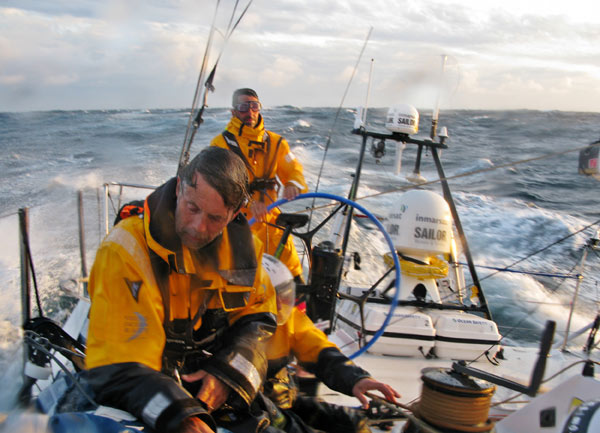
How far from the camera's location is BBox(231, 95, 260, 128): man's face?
3.52 metres

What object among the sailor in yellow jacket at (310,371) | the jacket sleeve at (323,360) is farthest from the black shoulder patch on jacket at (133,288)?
the jacket sleeve at (323,360)

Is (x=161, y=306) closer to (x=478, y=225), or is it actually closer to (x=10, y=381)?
(x=10, y=381)

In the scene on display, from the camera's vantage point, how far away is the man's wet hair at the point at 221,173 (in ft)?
4.49

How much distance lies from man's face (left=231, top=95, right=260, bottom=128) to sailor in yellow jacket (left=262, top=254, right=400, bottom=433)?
1.82 metres

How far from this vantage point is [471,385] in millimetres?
1669

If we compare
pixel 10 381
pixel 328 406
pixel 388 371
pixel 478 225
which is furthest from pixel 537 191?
pixel 10 381

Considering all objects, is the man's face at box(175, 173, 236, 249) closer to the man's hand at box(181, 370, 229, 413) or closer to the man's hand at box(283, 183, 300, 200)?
the man's hand at box(181, 370, 229, 413)

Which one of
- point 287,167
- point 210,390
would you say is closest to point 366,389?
point 210,390

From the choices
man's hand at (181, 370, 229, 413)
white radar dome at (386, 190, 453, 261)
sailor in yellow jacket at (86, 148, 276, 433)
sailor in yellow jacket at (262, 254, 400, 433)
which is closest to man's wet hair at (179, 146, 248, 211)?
sailor in yellow jacket at (86, 148, 276, 433)

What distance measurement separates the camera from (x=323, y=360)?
1.82m

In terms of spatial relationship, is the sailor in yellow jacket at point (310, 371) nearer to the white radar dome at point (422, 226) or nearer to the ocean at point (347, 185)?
the ocean at point (347, 185)

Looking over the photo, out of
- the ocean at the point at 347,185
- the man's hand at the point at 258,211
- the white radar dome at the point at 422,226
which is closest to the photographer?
the man's hand at the point at 258,211

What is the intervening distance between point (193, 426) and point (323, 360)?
0.66 m

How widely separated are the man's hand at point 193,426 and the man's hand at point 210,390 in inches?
5.7
